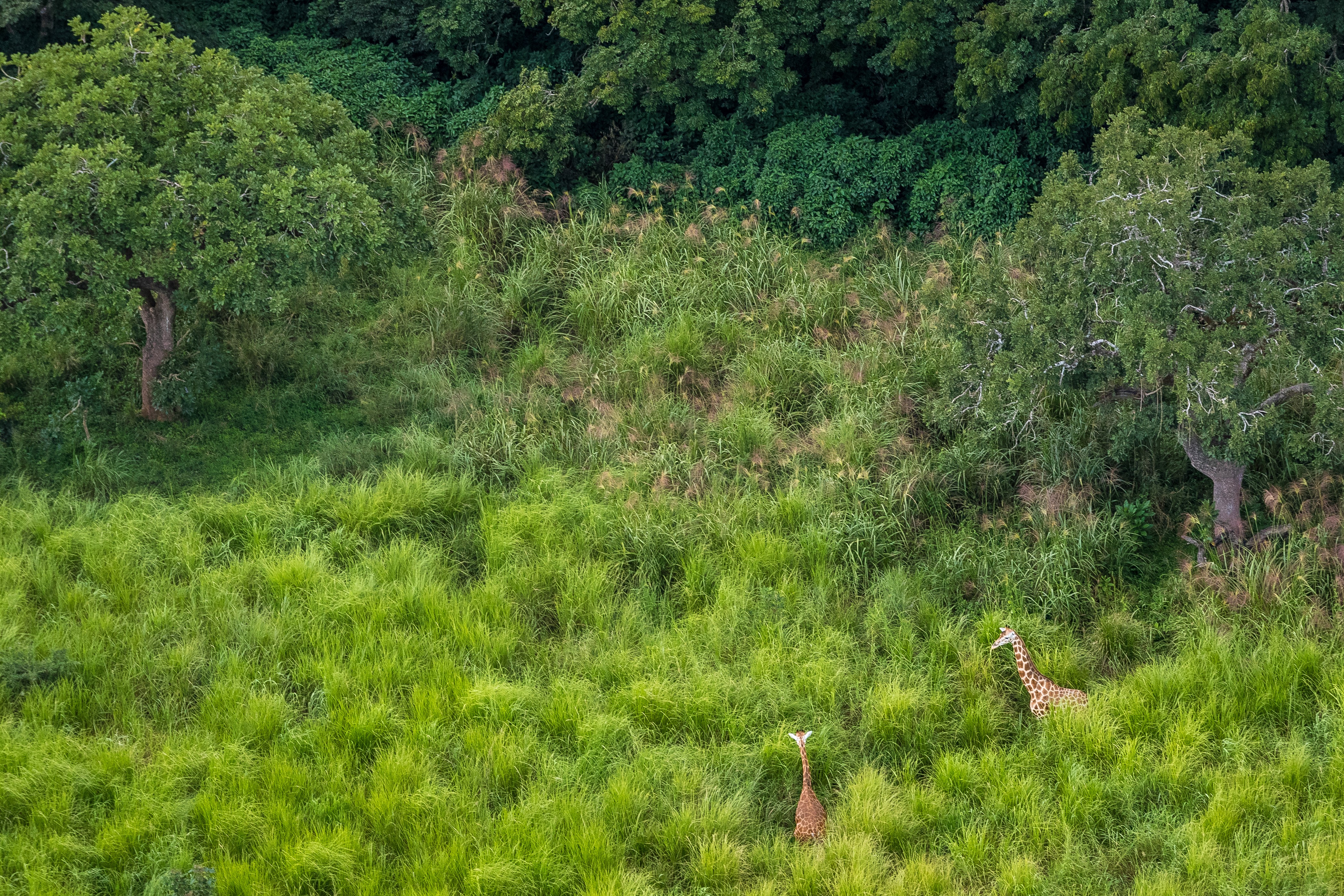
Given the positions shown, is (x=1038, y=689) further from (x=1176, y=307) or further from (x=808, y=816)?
(x=1176, y=307)

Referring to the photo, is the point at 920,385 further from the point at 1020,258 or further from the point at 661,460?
the point at 661,460

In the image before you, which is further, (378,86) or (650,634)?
(378,86)

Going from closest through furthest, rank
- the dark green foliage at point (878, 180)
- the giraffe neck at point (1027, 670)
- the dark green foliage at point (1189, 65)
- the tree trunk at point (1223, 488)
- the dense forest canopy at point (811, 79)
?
the giraffe neck at point (1027, 670), the tree trunk at point (1223, 488), the dark green foliage at point (1189, 65), the dense forest canopy at point (811, 79), the dark green foliage at point (878, 180)

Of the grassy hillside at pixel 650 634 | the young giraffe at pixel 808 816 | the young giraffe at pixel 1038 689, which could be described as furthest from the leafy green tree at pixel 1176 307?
the young giraffe at pixel 808 816

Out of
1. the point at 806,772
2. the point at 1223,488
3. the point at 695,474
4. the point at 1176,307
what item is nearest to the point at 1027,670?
the point at 806,772

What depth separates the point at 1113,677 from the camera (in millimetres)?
6270

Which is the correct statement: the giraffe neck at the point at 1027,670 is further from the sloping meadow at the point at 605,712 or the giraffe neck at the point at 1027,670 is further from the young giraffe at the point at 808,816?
the young giraffe at the point at 808,816

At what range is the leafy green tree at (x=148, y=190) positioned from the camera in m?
7.28

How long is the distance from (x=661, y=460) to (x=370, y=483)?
6.90ft

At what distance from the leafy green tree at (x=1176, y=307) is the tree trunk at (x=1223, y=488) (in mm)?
11

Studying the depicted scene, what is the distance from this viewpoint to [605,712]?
5.94 meters

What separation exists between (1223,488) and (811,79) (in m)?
6.48

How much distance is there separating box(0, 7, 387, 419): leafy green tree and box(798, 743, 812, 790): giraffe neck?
461cm

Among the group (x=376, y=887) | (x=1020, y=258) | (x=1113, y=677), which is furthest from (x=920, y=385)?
(x=376, y=887)
